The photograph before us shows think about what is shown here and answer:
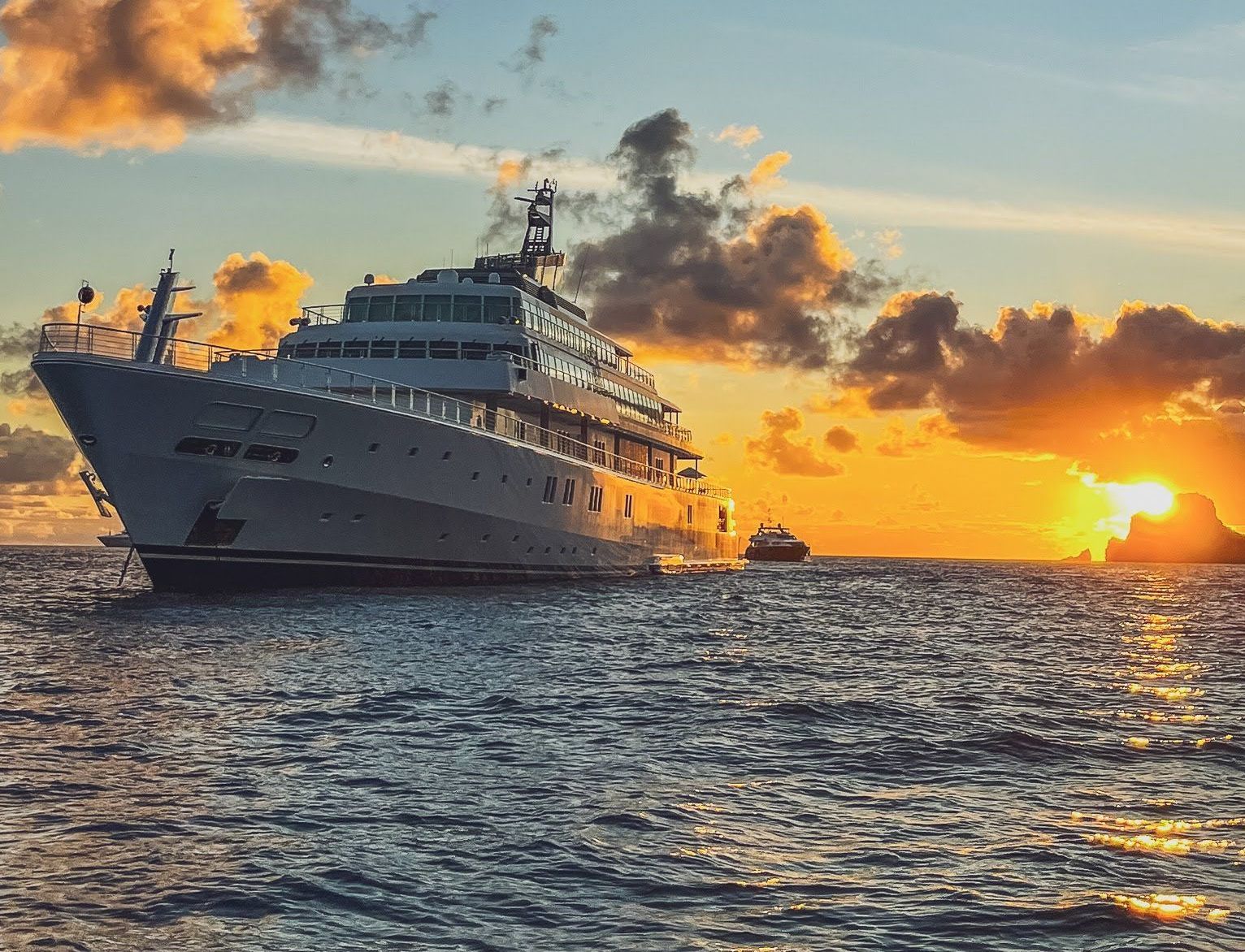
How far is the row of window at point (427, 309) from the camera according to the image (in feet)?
164

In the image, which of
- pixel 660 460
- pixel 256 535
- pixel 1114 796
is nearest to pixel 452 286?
pixel 256 535

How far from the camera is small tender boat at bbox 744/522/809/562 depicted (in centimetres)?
16400

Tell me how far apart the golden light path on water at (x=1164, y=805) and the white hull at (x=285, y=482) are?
831 inches

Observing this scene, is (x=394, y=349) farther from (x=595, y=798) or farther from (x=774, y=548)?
(x=774, y=548)

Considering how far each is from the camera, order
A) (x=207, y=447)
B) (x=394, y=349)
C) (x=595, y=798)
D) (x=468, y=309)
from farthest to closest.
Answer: (x=468, y=309)
(x=394, y=349)
(x=207, y=447)
(x=595, y=798)

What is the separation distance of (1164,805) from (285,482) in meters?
27.2

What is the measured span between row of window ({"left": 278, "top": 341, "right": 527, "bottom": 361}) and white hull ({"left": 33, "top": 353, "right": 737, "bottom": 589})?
6.33 metres

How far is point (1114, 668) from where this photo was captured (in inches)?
1063

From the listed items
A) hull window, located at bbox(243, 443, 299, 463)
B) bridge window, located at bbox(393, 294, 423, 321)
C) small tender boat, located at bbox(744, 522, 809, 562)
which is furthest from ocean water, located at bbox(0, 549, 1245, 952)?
small tender boat, located at bbox(744, 522, 809, 562)

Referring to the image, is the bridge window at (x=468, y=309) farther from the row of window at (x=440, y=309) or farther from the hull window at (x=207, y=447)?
the hull window at (x=207, y=447)

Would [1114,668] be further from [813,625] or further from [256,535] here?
[256,535]

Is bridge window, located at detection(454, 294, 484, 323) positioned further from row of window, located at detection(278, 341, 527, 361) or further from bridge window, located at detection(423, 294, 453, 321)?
row of window, located at detection(278, 341, 527, 361)

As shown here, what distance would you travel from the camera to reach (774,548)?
16475cm

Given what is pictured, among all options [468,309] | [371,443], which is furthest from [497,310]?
[371,443]
